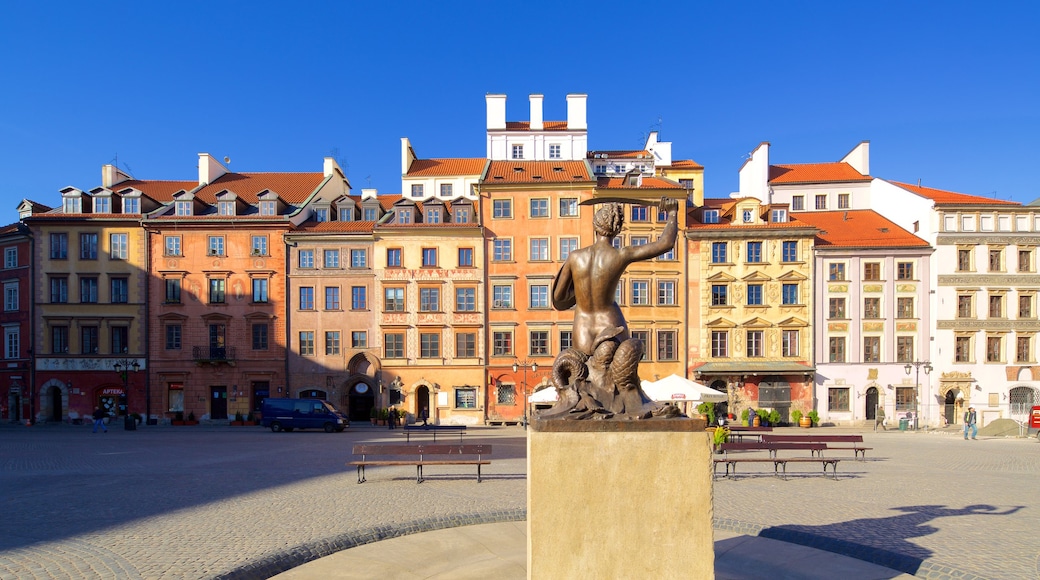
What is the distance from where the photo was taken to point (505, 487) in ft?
44.8

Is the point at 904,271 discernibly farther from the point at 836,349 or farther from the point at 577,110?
the point at 577,110

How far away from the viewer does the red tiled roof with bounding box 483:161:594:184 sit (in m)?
36.6

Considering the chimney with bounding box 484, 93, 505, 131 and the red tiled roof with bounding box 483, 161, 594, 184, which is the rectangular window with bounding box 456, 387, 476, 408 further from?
the chimney with bounding box 484, 93, 505, 131

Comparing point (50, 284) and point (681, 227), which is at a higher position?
point (681, 227)

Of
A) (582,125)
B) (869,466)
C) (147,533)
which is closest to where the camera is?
(147,533)

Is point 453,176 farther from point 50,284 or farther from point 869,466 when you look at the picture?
point 869,466

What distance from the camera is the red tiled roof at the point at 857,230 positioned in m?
35.9

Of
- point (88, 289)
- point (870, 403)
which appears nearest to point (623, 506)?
point (870, 403)

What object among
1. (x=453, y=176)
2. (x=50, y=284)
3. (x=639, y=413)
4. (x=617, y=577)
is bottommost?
(x=617, y=577)

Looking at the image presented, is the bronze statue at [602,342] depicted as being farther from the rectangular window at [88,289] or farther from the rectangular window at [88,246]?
the rectangular window at [88,246]

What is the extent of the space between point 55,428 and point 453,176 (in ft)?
92.4

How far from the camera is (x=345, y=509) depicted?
11352mm

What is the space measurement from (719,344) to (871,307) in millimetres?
9026

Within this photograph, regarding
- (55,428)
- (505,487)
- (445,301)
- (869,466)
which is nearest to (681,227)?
(445,301)
